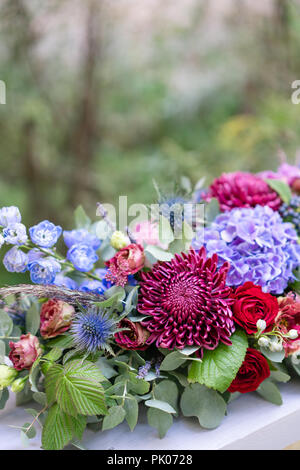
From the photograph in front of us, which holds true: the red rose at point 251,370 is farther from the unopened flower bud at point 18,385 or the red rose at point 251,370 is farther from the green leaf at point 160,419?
the unopened flower bud at point 18,385

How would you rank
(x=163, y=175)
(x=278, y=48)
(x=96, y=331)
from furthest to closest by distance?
(x=278, y=48) < (x=163, y=175) < (x=96, y=331)

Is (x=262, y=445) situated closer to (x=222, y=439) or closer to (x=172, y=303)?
(x=222, y=439)

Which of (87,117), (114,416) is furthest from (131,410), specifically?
(87,117)

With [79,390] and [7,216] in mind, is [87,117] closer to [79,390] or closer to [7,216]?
[7,216]

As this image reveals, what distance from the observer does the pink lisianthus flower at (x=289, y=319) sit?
0.59 metres

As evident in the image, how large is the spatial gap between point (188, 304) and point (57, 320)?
174 mm

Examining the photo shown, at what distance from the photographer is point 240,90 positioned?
2320 millimetres

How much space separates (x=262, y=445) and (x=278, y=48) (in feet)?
6.98

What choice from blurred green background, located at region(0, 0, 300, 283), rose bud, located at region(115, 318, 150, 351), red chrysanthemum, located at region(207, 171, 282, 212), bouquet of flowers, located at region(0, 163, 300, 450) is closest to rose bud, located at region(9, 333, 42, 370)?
bouquet of flowers, located at region(0, 163, 300, 450)

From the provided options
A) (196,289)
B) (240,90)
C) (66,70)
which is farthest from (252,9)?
(196,289)

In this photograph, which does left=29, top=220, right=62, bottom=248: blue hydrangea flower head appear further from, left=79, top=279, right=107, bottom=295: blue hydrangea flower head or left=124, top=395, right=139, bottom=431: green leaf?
left=124, top=395, right=139, bottom=431: green leaf

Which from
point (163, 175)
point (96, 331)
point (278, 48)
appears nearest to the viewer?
point (96, 331)

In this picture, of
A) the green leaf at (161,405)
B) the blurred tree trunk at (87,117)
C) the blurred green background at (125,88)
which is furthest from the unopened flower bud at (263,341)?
the blurred tree trunk at (87,117)

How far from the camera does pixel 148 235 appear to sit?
26.7 inches
